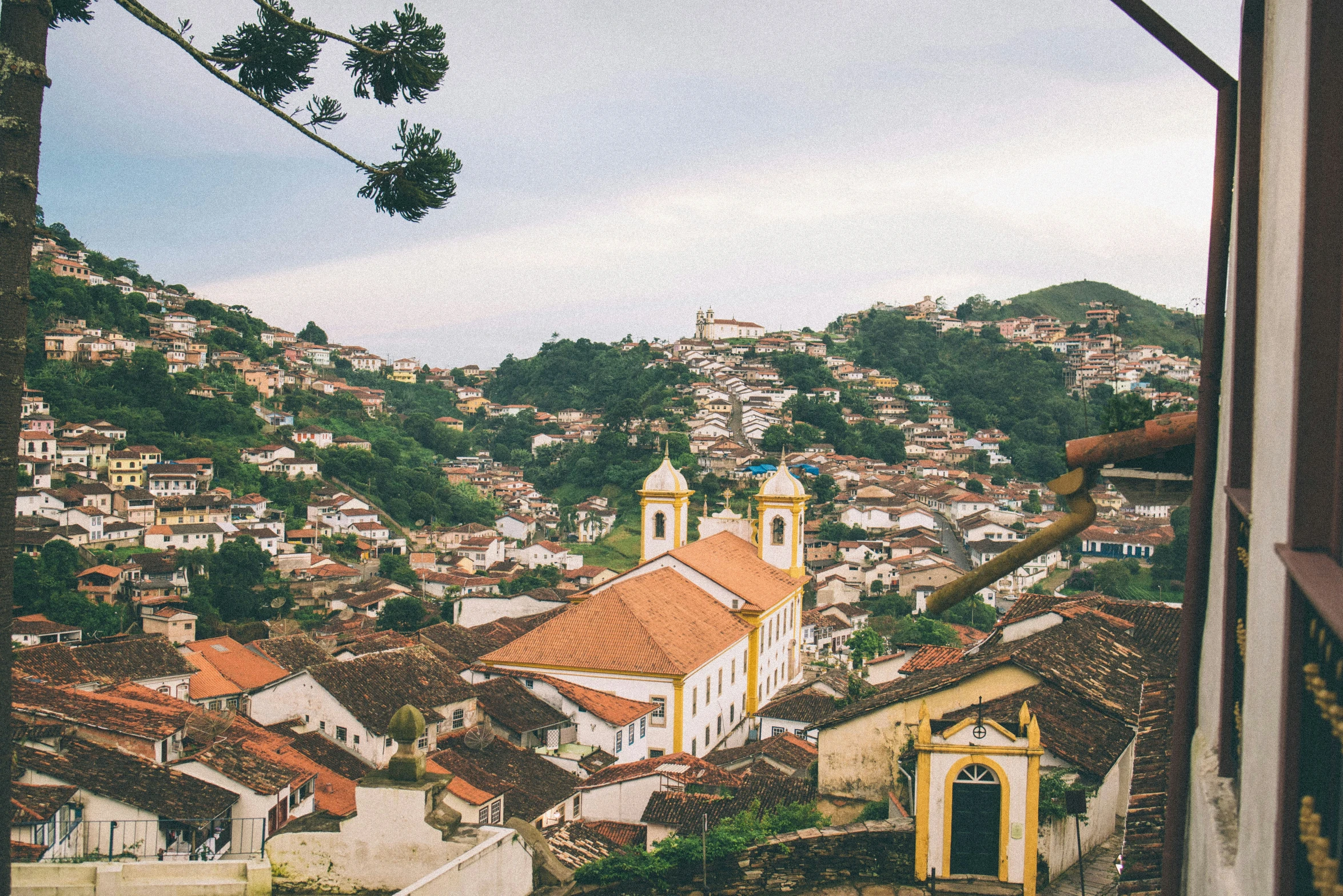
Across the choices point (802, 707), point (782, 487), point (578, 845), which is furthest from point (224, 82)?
point (782, 487)

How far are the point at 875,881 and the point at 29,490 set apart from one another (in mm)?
61395

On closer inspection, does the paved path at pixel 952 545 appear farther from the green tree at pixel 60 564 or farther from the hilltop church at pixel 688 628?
the green tree at pixel 60 564

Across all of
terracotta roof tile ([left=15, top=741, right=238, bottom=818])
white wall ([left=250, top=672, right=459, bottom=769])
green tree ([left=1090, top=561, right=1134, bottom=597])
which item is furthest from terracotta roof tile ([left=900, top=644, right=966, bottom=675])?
green tree ([left=1090, top=561, right=1134, bottom=597])

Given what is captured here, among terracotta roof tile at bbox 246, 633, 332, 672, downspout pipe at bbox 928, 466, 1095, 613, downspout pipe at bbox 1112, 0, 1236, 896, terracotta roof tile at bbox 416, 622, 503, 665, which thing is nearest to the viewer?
downspout pipe at bbox 1112, 0, 1236, 896

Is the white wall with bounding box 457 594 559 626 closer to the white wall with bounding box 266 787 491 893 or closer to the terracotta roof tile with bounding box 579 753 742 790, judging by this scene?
the terracotta roof tile with bounding box 579 753 742 790

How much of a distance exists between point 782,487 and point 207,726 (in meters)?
19.2

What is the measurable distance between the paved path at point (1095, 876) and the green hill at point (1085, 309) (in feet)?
366

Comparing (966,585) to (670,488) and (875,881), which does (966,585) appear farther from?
(670,488)

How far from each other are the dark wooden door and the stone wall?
372mm

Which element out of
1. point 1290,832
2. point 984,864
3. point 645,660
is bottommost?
point 645,660

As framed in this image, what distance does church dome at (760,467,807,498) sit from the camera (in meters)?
33.2

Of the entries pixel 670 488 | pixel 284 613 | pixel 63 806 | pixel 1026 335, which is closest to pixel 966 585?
pixel 63 806

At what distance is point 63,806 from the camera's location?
11.8 meters

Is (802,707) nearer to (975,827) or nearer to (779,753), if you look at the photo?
(779,753)
